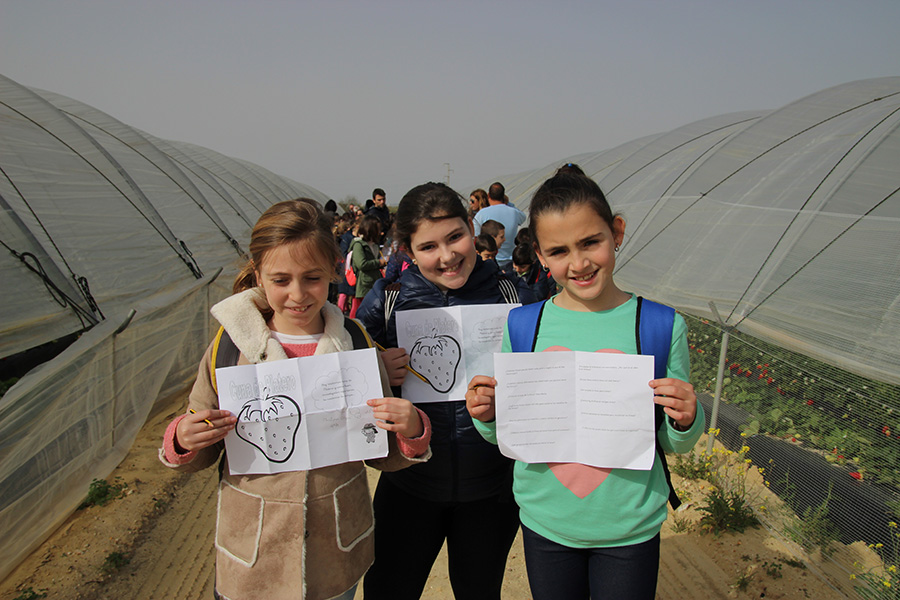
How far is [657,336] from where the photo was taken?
1.49 meters

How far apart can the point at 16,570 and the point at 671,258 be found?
246 inches

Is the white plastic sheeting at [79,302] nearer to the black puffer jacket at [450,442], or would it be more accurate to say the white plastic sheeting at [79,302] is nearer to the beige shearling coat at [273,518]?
the beige shearling coat at [273,518]

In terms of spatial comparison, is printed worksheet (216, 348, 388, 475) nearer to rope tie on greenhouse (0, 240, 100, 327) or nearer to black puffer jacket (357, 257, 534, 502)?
black puffer jacket (357, 257, 534, 502)

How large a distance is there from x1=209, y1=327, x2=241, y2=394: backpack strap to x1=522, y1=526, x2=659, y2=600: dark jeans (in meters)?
1.03

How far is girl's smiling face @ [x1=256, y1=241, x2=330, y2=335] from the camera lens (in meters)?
1.54

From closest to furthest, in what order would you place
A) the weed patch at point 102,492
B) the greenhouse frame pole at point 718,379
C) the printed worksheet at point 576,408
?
the printed worksheet at point 576,408
the weed patch at point 102,492
the greenhouse frame pole at point 718,379

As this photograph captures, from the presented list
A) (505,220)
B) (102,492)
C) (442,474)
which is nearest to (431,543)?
(442,474)

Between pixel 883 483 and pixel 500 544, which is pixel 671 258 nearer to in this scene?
pixel 883 483

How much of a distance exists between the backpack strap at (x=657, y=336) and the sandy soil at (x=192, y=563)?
211 centimetres

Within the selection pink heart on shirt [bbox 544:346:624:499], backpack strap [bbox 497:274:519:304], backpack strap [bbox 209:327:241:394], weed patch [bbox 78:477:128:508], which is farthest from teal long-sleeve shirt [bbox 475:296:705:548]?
weed patch [bbox 78:477:128:508]

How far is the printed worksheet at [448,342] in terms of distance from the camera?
187 centimetres

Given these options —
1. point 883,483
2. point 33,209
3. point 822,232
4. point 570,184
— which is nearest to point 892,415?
point 883,483

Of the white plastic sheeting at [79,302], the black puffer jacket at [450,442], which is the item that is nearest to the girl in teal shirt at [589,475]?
the black puffer jacket at [450,442]

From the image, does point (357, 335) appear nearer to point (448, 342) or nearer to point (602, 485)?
point (448, 342)
